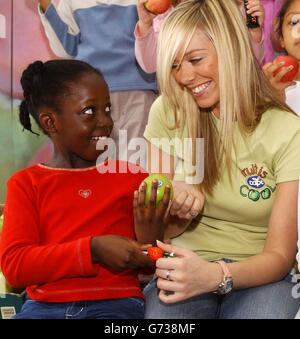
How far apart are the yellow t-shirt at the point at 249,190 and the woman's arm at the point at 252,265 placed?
0.04 metres

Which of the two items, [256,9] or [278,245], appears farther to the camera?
[256,9]

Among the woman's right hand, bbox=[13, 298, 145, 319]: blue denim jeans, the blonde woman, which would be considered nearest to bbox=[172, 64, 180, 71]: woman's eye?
the blonde woman

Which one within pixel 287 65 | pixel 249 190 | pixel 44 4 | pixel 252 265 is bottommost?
pixel 252 265

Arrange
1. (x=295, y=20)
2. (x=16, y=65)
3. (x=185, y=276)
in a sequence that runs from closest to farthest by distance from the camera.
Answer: (x=185, y=276) → (x=295, y=20) → (x=16, y=65)

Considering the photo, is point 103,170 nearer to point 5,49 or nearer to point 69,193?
point 69,193

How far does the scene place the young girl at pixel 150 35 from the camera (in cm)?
115

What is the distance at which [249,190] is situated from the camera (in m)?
1.05

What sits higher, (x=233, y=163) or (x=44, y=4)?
(x=44, y=4)

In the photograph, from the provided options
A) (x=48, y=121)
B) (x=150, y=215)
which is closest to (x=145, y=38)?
(x=48, y=121)

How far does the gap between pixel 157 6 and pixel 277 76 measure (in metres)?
0.28

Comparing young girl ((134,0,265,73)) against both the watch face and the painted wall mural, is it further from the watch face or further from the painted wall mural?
the watch face

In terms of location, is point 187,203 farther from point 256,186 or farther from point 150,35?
point 150,35

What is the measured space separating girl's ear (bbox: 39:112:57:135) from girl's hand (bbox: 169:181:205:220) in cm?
27
